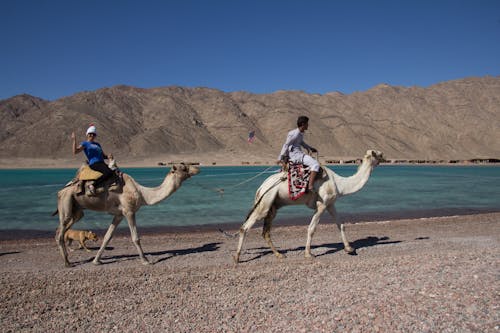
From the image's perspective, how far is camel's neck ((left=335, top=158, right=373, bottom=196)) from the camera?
10.2 meters

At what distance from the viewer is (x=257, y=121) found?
449ft

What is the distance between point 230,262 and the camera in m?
9.46

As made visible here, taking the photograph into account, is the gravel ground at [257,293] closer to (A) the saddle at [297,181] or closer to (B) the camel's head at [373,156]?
(A) the saddle at [297,181]

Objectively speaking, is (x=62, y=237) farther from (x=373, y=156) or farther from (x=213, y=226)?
(x=213, y=226)

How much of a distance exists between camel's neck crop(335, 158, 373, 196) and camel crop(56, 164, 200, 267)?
334 cm

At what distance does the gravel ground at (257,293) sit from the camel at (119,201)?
27.0 inches

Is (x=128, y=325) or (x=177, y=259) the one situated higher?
(x=128, y=325)

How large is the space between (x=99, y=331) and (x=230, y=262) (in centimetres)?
443

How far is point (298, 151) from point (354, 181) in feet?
5.43

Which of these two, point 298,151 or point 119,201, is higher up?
point 298,151

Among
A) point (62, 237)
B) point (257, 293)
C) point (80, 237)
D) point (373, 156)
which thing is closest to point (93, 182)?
point (62, 237)

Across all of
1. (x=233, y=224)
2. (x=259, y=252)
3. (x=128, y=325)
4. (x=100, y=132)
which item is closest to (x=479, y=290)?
(x=128, y=325)

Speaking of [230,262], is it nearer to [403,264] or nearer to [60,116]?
[403,264]

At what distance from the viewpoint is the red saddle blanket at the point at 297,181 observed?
9461 millimetres
